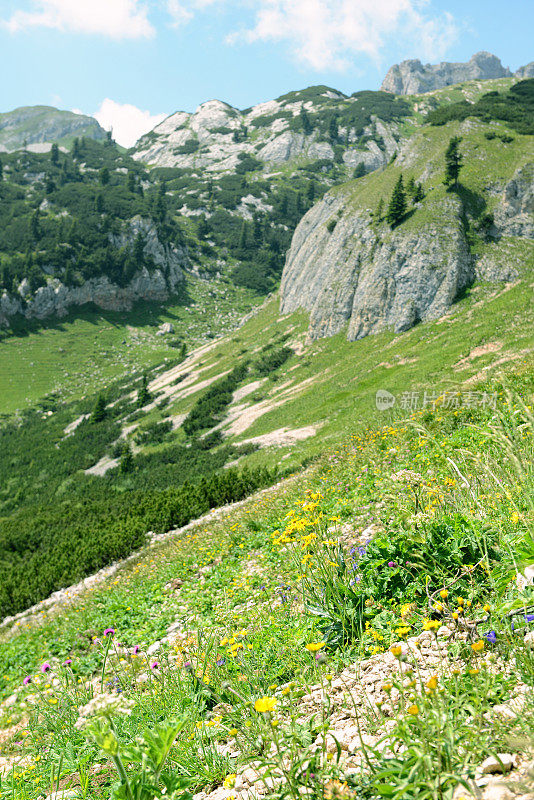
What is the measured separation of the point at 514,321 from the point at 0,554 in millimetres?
35006

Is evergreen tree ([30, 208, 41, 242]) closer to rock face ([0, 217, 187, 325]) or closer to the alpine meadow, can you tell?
the alpine meadow

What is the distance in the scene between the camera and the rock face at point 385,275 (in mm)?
37375

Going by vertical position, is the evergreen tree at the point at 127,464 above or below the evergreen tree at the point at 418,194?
below

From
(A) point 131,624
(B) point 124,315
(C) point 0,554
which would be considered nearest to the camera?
(A) point 131,624

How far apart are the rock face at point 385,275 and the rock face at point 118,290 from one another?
274 feet

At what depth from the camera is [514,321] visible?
25734 mm

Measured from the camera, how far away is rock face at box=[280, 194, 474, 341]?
123 ft

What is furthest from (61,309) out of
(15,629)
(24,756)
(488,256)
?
(24,756)

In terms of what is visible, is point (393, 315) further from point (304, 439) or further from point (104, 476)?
point (104, 476)

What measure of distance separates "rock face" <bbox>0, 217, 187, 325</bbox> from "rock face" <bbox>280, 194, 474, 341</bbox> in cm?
8358

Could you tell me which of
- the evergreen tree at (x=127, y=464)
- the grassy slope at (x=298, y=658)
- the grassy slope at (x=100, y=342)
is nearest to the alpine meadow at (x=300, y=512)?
the grassy slope at (x=298, y=658)

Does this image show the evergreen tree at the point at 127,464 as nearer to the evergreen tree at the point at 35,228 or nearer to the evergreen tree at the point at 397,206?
the evergreen tree at the point at 397,206

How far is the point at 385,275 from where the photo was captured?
43.3 meters

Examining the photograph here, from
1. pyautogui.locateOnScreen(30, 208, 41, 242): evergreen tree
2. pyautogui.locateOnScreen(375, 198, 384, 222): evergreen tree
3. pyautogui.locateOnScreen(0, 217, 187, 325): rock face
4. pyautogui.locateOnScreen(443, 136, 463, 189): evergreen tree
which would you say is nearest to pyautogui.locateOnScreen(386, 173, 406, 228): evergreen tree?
pyautogui.locateOnScreen(375, 198, 384, 222): evergreen tree
